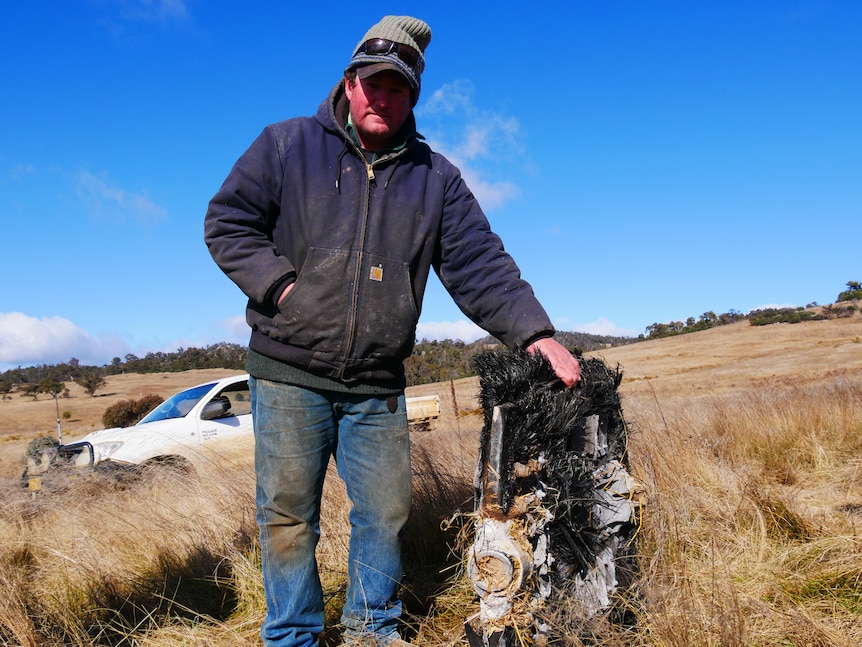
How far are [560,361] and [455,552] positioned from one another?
1.44 m

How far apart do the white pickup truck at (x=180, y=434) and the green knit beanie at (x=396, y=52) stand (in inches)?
226

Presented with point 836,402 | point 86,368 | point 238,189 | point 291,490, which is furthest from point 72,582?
point 86,368

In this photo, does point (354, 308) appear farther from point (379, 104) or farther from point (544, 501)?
point (544, 501)

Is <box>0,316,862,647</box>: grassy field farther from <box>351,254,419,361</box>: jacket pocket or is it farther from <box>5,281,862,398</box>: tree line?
<box>5,281,862,398</box>: tree line

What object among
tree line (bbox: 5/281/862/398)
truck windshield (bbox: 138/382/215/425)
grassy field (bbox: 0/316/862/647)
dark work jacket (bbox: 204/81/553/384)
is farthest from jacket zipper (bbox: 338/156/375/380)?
tree line (bbox: 5/281/862/398)

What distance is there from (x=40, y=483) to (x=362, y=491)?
3723 mm

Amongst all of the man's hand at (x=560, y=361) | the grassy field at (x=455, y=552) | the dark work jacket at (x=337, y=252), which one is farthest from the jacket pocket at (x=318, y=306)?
the grassy field at (x=455, y=552)

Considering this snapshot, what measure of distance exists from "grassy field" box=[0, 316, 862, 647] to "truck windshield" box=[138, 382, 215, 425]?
3385 mm

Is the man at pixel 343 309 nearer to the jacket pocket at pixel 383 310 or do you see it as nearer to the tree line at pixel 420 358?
the jacket pocket at pixel 383 310

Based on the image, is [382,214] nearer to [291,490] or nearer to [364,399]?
[364,399]

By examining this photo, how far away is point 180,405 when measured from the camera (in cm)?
920

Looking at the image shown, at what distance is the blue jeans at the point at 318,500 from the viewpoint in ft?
7.86

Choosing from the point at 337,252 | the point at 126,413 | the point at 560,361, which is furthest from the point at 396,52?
the point at 126,413

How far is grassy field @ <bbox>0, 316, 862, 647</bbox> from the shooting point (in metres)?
2.19
